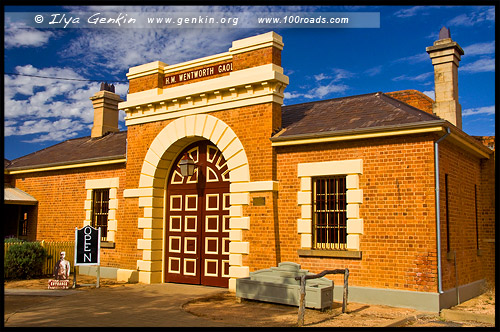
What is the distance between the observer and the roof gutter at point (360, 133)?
10043 mm

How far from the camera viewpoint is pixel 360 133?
10.9 m

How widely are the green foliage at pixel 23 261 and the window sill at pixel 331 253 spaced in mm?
8207

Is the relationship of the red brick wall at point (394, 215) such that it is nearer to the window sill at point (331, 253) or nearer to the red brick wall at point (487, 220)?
the window sill at point (331, 253)

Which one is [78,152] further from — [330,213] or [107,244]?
[330,213]

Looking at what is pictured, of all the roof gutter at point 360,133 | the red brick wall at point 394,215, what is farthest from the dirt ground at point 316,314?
the roof gutter at point 360,133

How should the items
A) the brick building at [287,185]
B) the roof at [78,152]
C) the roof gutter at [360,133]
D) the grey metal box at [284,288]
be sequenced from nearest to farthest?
the grey metal box at [284,288]
the roof gutter at [360,133]
the brick building at [287,185]
the roof at [78,152]

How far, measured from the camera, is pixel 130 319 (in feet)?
29.2

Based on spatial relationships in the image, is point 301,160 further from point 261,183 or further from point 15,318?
point 15,318

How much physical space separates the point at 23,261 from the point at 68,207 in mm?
3290

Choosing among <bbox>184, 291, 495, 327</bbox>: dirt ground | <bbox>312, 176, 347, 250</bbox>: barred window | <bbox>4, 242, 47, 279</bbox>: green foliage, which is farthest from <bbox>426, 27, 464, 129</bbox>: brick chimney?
<bbox>4, 242, 47, 279</bbox>: green foliage

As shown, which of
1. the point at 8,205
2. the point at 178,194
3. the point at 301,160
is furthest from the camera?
the point at 8,205

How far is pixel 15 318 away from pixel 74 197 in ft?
28.7

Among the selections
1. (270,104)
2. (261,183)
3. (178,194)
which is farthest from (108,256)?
(270,104)

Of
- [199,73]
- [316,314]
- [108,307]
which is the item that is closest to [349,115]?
[199,73]
